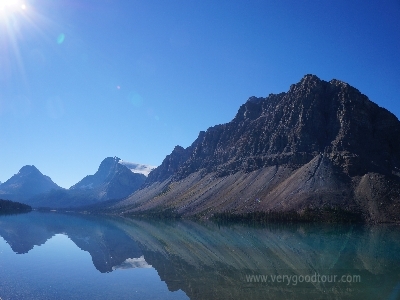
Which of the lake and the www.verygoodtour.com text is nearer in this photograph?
the lake

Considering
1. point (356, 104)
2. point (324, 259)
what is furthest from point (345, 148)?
point (324, 259)

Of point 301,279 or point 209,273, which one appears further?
point 209,273

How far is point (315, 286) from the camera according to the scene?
31.2 metres

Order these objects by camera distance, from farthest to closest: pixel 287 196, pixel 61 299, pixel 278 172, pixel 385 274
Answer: pixel 278 172 < pixel 287 196 < pixel 385 274 < pixel 61 299

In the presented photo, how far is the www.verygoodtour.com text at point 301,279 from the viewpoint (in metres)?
33.2

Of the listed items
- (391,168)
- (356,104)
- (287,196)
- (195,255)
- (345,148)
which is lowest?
(195,255)

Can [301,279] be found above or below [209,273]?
above

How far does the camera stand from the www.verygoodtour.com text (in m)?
33.2

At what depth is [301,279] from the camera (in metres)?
34.3

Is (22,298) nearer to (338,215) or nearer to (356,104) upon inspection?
(338,215)

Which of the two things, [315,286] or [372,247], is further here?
[372,247]

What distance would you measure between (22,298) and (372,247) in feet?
188

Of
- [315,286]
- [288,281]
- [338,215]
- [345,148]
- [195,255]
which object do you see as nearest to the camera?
[315,286]

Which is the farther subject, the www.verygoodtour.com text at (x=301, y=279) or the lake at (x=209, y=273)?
the www.verygoodtour.com text at (x=301, y=279)
